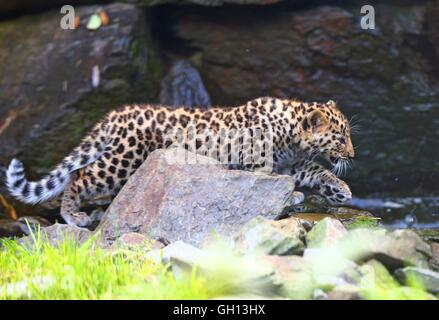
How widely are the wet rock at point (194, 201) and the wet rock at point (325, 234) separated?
1288 millimetres

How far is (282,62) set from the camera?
12383 mm

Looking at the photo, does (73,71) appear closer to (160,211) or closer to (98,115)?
(98,115)

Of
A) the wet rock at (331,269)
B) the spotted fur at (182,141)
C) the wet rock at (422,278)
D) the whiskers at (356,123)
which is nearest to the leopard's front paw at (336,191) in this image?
the spotted fur at (182,141)

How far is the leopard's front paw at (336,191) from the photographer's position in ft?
34.4

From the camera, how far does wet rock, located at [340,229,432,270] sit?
682cm

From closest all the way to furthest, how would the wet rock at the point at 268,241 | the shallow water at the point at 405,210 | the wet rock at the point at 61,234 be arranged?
the wet rock at the point at 268,241
the wet rock at the point at 61,234
the shallow water at the point at 405,210

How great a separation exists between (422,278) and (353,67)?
6.08 meters

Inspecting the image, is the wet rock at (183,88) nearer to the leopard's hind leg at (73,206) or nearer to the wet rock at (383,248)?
the leopard's hind leg at (73,206)

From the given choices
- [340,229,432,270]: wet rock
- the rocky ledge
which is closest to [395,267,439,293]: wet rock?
the rocky ledge

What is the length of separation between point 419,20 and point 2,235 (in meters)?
6.53

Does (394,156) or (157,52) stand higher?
(157,52)

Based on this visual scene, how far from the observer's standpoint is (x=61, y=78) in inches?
456

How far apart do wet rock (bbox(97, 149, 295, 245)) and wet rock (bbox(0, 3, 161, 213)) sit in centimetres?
228
